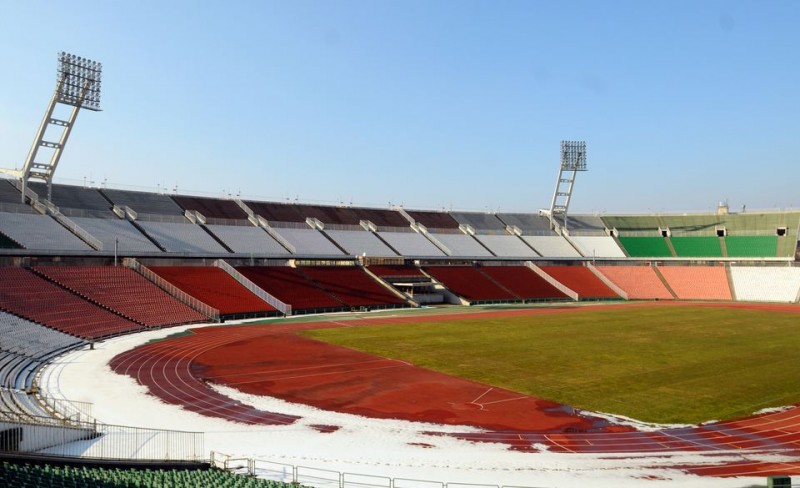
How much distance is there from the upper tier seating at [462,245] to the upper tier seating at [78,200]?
4370cm

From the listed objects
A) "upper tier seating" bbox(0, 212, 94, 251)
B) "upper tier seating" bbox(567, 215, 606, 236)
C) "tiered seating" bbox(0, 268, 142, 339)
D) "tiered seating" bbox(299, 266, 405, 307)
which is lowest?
"tiered seating" bbox(0, 268, 142, 339)

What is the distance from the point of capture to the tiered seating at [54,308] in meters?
37.2

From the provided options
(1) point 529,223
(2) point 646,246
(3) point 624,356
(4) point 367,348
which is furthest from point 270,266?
(2) point 646,246

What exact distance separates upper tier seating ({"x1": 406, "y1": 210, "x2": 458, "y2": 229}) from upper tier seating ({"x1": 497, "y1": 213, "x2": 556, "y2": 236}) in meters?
10.4

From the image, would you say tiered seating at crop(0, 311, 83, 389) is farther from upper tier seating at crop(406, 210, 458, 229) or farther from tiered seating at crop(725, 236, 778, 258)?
tiered seating at crop(725, 236, 778, 258)

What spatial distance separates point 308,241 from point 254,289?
16.3 m

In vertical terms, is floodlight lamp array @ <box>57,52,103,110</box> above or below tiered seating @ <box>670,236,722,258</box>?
above

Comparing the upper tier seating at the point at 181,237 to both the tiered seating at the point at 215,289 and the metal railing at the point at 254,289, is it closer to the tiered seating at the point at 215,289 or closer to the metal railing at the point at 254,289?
the metal railing at the point at 254,289

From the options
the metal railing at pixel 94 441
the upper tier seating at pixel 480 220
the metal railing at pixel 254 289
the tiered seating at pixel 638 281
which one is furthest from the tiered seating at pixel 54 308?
the tiered seating at pixel 638 281

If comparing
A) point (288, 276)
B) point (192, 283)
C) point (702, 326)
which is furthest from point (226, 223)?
point (702, 326)

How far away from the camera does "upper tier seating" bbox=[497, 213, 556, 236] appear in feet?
321

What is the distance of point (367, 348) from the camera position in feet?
124

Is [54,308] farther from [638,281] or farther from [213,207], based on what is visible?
[638,281]

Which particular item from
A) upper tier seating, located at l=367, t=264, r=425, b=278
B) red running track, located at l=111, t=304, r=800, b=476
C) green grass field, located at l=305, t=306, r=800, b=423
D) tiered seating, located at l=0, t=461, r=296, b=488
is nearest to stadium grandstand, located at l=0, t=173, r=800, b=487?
tiered seating, located at l=0, t=461, r=296, b=488
